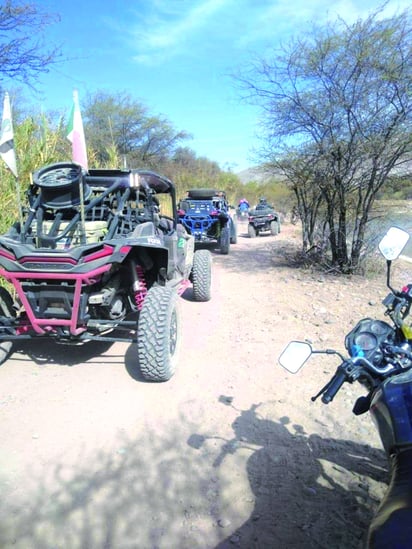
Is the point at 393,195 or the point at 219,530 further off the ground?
the point at 393,195

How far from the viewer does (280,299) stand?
266 inches

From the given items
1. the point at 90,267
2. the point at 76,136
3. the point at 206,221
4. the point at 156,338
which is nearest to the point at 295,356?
the point at 156,338

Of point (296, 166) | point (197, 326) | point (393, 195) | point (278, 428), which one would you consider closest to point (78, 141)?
point (197, 326)

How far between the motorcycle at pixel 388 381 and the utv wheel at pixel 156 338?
1.86 metres

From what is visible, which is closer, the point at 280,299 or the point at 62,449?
the point at 62,449

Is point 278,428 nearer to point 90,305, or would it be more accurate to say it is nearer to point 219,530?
point 219,530

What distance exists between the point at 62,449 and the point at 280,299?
4554 mm

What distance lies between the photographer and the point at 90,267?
3.38 m

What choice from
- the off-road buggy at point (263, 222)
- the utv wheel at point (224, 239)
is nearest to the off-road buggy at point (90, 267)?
the utv wheel at point (224, 239)

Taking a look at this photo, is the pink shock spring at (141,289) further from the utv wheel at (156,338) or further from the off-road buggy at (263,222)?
the off-road buggy at (263,222)

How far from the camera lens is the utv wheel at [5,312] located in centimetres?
404

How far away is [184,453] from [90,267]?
160cm

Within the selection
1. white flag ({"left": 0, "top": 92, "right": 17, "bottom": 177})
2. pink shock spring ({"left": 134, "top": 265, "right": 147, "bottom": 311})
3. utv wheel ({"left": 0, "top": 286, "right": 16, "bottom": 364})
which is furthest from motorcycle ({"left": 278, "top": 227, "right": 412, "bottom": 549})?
white flag ({"left": 0, "top": 92, "right": 17, "bottom": 177})

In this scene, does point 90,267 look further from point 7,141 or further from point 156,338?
point 7,141
